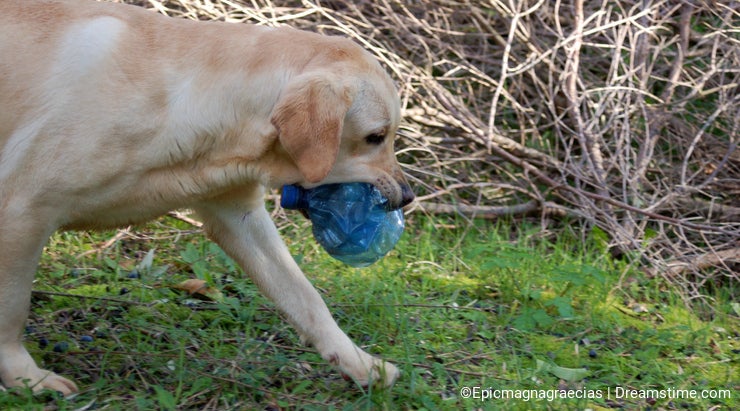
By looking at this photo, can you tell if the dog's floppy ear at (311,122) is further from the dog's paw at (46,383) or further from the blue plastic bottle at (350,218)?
the dog's paw at (46,383)

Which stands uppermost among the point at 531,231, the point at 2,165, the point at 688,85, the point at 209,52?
the point at 209,52

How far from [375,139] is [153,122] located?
2.66ft

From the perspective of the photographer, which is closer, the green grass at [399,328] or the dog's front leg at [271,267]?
the green grass at [399,328]

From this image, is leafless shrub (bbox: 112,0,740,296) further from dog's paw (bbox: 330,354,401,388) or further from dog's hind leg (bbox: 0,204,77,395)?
dog's hind leg (bbox: 0,204,77,395)

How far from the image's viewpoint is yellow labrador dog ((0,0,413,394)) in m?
3.22

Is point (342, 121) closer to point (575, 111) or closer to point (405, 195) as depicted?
point (405, 195)

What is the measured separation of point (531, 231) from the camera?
5602 mm

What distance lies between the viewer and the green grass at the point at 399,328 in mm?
3533

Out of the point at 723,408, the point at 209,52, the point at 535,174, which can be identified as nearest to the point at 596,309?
the point at 723,408

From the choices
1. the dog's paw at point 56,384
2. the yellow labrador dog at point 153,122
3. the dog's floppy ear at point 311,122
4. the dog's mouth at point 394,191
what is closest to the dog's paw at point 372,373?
the yellow labrador dog at point 153,122

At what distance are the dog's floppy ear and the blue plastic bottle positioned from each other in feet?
1.17

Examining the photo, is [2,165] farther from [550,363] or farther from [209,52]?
[550,363]

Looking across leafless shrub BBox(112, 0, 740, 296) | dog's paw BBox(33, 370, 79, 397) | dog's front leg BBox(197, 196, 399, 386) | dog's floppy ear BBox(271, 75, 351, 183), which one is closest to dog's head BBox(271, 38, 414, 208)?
dog's floppy ear BBox(271, 75, 351, 183)

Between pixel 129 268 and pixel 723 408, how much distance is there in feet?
9.43
